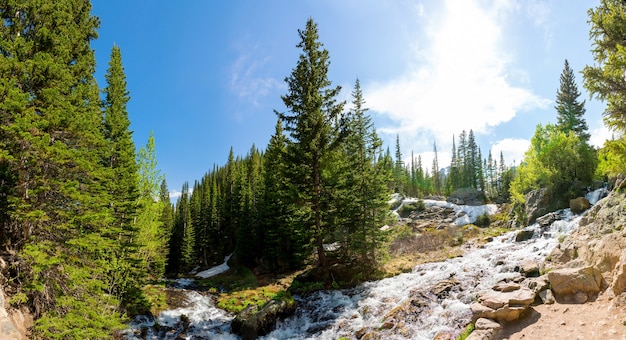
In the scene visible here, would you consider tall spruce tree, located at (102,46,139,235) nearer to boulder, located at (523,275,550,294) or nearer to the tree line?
the tree line

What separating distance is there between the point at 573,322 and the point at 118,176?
84.0 ft

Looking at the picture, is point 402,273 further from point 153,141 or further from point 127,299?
point 153,141

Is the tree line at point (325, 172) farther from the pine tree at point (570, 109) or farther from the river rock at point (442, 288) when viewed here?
the pine tree at point (570, 109)

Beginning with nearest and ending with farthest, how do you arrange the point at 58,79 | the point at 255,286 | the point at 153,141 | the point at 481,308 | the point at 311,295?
1. the point at 481,308
2. the point at 58,79
3. the point at 311,295
4. the point at 153,141
5. the point at 255,286

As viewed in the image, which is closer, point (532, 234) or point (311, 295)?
point (311, 295)

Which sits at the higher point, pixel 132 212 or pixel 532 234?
pixel 132 212

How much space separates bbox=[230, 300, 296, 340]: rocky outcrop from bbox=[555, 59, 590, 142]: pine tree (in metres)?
55.1

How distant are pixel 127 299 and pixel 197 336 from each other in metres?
5.25

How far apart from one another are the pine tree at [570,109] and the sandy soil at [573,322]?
51.9 m

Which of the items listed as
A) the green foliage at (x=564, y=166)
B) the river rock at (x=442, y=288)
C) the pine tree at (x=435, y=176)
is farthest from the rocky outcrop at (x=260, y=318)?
the pine tree at (x=435, y=176)

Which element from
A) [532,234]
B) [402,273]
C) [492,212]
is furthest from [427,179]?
[402,273]

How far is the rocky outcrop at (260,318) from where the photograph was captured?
1688 centimetres

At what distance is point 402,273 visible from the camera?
2169 centimetres

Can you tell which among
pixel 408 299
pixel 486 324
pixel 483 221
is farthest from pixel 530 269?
pixel 483 221
